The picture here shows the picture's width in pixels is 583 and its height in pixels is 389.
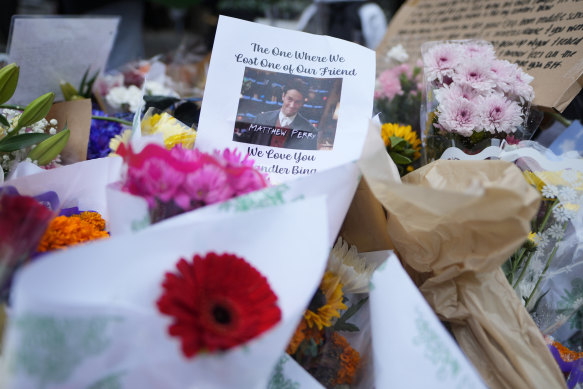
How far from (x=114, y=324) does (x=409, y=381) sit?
374 mm

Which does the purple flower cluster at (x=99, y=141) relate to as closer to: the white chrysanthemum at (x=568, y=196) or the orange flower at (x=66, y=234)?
the orange flower at (x=66, y=234)

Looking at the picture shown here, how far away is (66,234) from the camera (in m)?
0.56

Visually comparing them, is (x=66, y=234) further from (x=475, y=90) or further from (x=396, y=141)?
(x=475, y=90)

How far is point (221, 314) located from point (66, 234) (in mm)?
271

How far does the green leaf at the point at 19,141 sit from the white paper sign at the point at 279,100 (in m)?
0.30

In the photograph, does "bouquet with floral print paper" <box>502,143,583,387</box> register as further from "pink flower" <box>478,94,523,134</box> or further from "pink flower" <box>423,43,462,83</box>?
"pink flower" <box>423,43,462,83</box>

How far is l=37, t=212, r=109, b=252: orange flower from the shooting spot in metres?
0.54

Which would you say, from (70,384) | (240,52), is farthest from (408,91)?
(70,384)

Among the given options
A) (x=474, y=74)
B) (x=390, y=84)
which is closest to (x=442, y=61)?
(x=474, y=74)

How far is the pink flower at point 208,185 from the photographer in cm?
53

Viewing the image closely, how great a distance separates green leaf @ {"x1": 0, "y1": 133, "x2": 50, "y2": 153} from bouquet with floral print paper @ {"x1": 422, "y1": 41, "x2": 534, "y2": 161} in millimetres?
782

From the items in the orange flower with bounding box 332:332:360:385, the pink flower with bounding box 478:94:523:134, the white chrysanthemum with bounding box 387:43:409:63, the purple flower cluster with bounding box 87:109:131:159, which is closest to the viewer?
the orange flower with bounding box 332:332:360:385

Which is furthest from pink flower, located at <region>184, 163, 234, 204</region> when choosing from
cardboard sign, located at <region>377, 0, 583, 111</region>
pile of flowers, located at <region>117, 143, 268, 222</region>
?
cardboard sign, located at <region>377, 0, 583, 111</region>

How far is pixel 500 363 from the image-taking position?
63 cm
